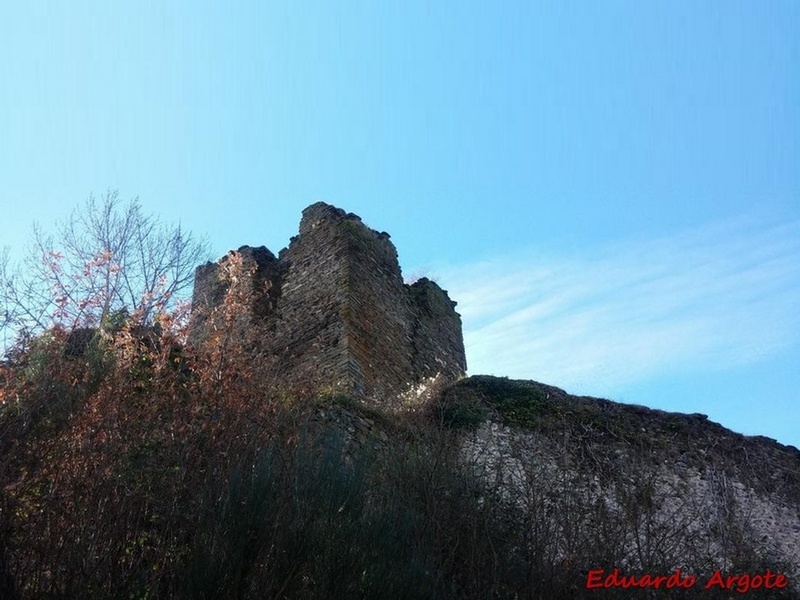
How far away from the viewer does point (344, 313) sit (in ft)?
34.5

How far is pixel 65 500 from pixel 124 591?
936 millimetres

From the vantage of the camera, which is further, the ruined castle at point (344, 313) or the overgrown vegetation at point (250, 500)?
the ruined castle at point (344, 313)

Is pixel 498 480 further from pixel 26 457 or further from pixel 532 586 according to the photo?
pixel 26 457

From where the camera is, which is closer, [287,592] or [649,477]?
[287,592]

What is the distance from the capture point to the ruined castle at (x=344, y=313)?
397 inches

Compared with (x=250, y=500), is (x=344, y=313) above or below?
above

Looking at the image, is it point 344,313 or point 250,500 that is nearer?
point 250,500

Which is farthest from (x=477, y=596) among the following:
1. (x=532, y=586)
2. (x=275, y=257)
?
(x=275, y=257)

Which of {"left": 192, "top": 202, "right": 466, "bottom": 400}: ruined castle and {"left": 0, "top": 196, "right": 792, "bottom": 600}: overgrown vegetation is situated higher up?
{"left": 192, "top": 202, "right": 466, "bottom": 400}: ruined castle

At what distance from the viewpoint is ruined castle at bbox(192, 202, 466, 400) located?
10094 millimetres

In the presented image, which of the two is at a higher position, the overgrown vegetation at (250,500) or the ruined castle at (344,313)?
the ruined castle at (344,313)

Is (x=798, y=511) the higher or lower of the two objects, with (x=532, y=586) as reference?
higher

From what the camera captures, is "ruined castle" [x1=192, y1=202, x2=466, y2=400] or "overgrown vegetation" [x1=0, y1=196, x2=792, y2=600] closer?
"overgrown vegetation" [x1=0, y1=196, x2=792, y2=600]

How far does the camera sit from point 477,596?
17.9 feet
